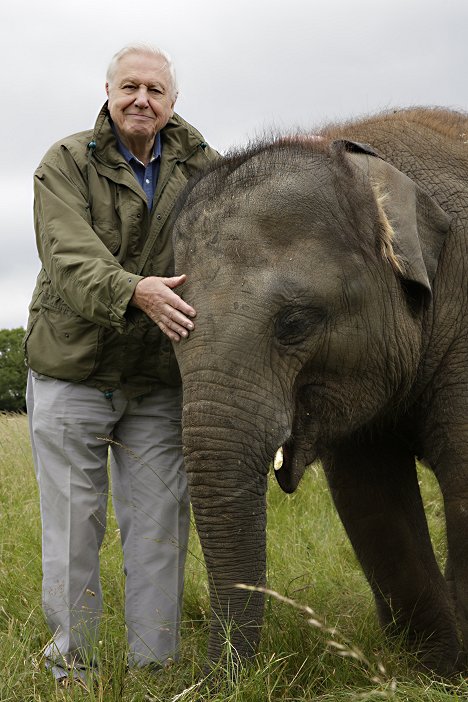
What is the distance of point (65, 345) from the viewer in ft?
18.4

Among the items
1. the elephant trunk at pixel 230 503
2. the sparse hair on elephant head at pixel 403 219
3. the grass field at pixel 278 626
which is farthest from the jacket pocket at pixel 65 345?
the sparse hair on elephant head at pixel 403 219

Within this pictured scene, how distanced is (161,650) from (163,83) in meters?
2.91

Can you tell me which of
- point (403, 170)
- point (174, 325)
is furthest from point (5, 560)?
point (403, 170)

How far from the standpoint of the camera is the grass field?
4.77 meters

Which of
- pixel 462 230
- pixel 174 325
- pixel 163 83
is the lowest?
pixel 174 325

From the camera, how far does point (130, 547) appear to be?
5.93 meters

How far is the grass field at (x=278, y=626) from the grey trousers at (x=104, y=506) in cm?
15

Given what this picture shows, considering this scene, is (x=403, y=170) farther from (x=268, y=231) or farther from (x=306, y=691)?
(x=306, y=691)

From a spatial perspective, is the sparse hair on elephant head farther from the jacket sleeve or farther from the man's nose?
the jacket sleeve

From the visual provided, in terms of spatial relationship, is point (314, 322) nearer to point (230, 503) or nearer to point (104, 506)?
point (230, 503)

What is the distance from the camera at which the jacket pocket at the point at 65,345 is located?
5.55m

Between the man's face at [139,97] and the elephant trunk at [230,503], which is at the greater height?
the man's face at [139,97]

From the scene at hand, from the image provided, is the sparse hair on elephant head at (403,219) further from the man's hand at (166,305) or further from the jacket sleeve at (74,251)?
the jacket sleeve at (74,251)

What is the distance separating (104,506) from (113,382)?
0.67 metres
